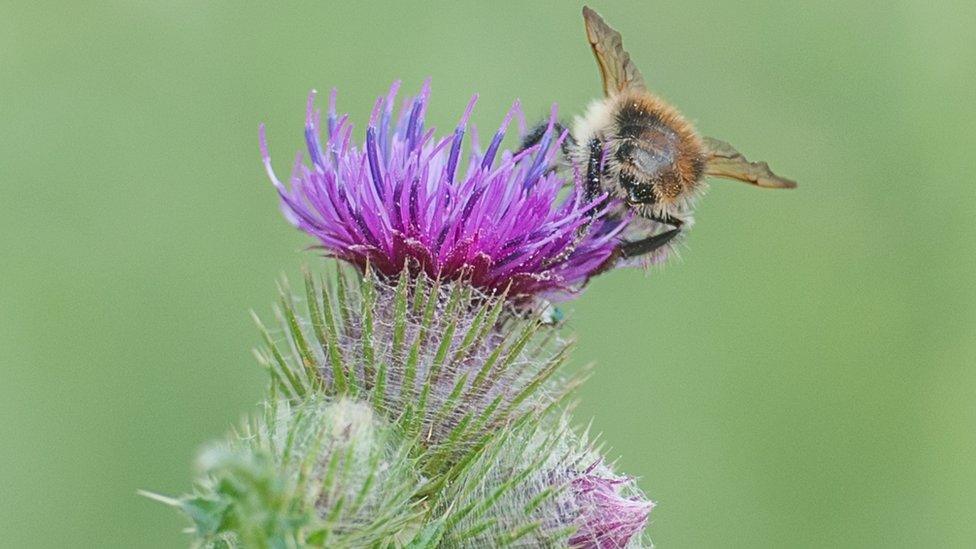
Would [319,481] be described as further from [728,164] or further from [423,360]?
[728,164]

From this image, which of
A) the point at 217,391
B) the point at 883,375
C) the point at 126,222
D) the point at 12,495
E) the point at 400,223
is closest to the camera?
the point at 400,223

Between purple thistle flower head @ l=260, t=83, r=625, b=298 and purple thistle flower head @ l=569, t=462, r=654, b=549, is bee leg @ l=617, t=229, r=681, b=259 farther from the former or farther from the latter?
purple thistle flower head @ l=569, t=462, r=654, b=549

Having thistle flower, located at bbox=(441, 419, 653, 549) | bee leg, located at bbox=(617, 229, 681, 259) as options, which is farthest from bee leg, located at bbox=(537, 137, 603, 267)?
thistle flower, located at bbox=(441, 419, 653, 549)

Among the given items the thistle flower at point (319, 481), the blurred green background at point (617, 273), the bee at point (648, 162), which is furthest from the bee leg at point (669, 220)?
the blurred green background at point (617, 273)

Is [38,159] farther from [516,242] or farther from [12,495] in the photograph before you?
[516,242]

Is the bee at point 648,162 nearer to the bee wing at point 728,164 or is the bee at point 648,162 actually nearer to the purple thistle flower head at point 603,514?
the bee wing at point 728,164

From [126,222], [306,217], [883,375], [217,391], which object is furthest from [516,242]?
[883,375]

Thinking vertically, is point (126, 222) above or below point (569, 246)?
above
